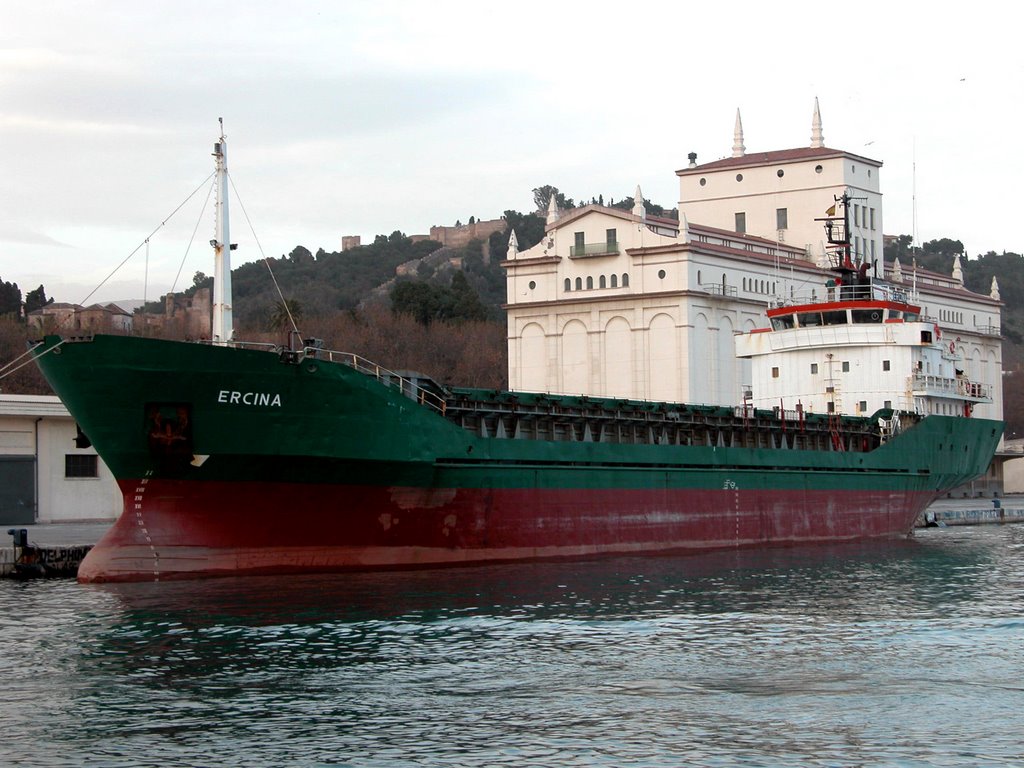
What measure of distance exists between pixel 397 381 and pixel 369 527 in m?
3.23

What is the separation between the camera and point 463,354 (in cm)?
9288

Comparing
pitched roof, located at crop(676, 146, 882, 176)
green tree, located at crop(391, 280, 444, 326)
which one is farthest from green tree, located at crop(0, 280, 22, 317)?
pitched roof, located at crop(676, 146, 882, 176)

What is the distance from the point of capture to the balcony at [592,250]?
2968 inches

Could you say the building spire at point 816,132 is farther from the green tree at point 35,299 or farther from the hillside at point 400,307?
the green tree at point 35,299

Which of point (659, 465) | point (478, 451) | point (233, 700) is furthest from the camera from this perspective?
point (659, 465)

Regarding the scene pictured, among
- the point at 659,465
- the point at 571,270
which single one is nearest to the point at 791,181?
the point at 571,270

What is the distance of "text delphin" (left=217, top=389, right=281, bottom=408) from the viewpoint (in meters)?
25.5

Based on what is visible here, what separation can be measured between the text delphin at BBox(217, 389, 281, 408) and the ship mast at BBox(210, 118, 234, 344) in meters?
1.92

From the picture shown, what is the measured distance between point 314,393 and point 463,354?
66.7 m

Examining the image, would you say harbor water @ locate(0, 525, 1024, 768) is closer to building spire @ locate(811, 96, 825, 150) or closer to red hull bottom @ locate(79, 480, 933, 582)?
red hull bottom @ locate(79, 480, 933, 582)

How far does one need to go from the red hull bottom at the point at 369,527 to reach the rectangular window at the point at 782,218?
50.8 meters

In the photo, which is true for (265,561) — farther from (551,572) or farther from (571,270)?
(571,270)

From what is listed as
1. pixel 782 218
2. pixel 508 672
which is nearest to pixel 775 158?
pixel 782 218

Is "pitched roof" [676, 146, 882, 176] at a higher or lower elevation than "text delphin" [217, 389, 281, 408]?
higher
